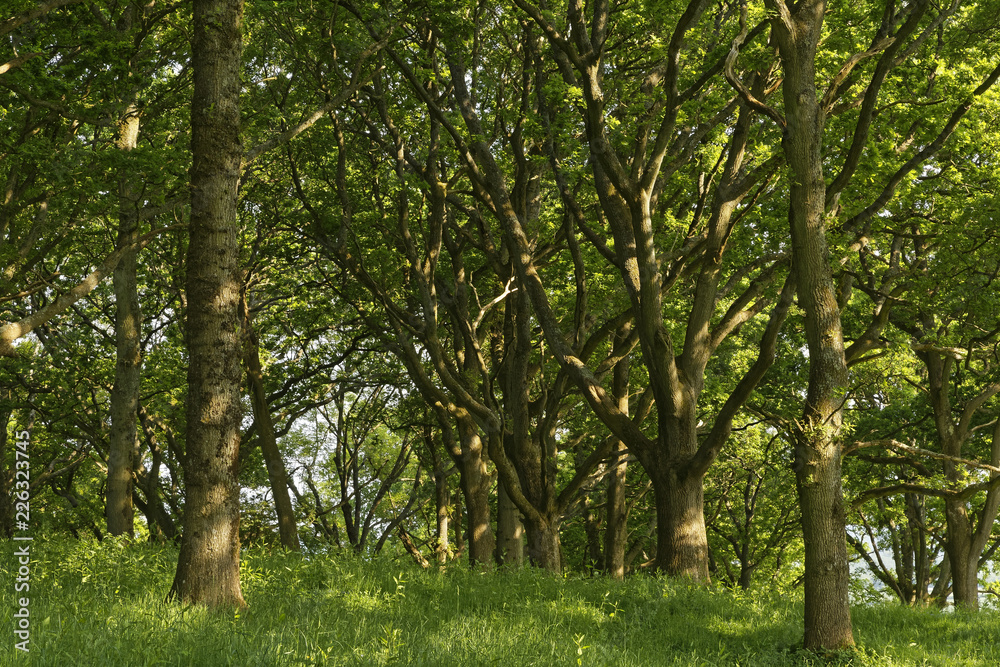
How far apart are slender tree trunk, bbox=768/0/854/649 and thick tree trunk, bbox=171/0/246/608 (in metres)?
5.73

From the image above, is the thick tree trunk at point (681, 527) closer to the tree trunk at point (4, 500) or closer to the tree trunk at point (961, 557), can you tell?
the tree trunk at point (961, 557)

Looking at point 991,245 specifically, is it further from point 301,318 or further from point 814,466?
point 301,318

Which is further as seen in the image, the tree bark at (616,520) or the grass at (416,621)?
the tree bark at (616,520)

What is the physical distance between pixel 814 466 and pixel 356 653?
5.05 meters

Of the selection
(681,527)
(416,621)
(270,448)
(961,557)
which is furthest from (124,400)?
(961,557)

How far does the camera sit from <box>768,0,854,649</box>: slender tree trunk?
A: 8062mm

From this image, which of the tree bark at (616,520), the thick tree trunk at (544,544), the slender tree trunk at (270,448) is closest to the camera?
the thick tree trunk at (544,544)

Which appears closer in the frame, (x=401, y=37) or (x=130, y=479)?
(x=401, y=37)

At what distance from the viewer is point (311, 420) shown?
30734mm

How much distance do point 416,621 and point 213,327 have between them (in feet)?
11.2

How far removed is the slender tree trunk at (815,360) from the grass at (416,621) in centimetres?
67

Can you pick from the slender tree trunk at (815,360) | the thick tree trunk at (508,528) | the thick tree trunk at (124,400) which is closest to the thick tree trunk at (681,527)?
the slender tree trunk at (815,360)

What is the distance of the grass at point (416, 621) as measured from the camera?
555cm

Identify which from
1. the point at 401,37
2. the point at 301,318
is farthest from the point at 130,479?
the point at 401,37
